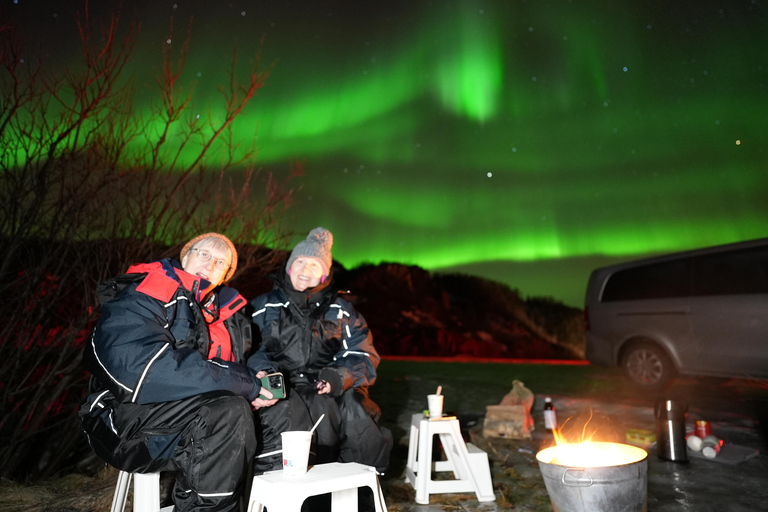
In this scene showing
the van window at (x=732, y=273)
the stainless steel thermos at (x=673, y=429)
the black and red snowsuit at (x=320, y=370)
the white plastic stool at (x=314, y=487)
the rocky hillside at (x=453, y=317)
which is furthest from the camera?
the rocky hillside at (x=453, y=317)

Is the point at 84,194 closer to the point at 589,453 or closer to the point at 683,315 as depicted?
the point at 589,453

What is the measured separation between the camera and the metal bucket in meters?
2.08

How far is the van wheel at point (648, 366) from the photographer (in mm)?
6364

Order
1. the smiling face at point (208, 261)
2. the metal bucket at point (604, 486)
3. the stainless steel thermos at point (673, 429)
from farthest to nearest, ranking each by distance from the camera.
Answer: the stainless steel thermos at point (673, 429)
the smiling face at point (208, 261)
the metal bucket at point (604, 486)

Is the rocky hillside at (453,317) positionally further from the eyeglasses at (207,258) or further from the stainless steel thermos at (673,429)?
the eyeglasses at (207,258)

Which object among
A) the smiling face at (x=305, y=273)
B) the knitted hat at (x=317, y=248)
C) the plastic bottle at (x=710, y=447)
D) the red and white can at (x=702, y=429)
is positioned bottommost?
the plastic bottle at (x=710, y=447)

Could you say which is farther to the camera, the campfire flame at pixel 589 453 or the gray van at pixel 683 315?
the gray van at pixel 683 315

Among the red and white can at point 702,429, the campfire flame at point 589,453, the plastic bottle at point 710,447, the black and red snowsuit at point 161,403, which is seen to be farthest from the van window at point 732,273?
the black and red snowsuit at point 161,403

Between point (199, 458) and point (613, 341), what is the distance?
630 cm

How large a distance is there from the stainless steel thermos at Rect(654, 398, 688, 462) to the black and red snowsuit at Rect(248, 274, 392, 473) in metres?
2.20

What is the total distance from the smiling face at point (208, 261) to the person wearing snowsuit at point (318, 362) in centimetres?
55

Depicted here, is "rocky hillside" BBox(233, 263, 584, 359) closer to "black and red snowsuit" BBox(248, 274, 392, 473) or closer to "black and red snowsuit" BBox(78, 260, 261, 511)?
"black and red snowsuit" BBox(248, 274, 392, 473)

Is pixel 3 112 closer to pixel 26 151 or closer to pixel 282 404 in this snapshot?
pixel 26 151

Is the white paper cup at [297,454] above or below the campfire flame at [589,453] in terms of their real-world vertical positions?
above
